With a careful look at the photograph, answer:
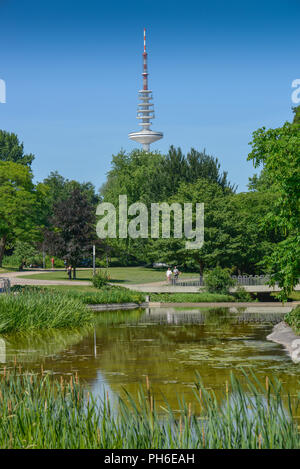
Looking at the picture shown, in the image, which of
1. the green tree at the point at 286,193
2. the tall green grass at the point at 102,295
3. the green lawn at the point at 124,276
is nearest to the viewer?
the green tree at the point at 286,193

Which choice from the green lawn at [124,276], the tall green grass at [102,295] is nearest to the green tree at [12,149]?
the green lawn at [124,276]

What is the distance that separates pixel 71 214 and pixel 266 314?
21.2 metres

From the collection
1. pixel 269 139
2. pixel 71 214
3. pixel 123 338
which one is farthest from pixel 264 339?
pixel 71 214

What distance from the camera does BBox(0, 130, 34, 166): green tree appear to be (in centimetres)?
10338

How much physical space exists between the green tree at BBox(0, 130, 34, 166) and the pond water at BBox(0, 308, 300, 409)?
76172mm

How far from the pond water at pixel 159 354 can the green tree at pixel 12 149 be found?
250ft

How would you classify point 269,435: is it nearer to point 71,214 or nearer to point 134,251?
point 71,214

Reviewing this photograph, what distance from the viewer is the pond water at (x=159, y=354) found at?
51.6ft

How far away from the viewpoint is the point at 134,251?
250 ft

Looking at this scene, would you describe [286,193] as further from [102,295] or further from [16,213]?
[16,213]

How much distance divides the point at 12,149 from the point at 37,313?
8087 centimetres

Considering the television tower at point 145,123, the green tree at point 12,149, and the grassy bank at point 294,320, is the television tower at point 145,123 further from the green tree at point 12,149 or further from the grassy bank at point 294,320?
the grassy bank at point 294,320

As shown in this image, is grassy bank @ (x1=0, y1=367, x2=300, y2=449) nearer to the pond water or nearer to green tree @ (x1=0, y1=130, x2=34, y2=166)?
the pond water

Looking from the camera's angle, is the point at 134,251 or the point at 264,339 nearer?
the point at 264,339
